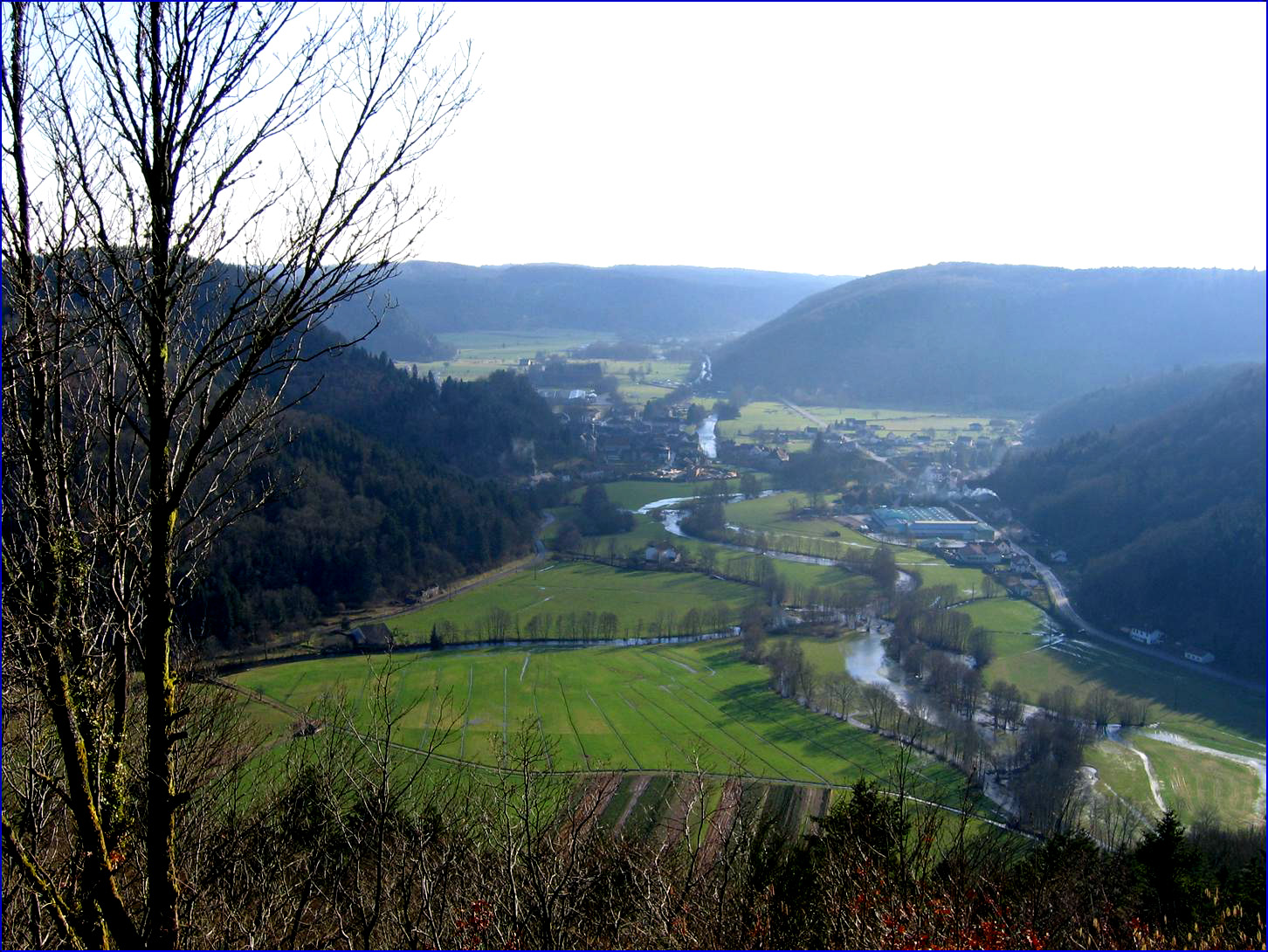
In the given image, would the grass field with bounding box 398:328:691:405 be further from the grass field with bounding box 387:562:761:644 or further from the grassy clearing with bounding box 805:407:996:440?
the grass field with bounding box 387:562:761:644

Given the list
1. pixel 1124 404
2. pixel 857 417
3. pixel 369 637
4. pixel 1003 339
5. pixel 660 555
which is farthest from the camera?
pixel 1003 339

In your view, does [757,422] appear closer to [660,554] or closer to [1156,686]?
[660,554]

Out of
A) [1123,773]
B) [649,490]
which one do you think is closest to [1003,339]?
[649,490]

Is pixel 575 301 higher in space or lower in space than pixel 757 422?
higher

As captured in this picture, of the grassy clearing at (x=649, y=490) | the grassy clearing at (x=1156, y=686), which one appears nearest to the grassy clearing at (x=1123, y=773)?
the grassy clearing at (x=1156, y=686)

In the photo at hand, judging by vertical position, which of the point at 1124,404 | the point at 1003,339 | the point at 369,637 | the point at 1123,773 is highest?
the point at 1003,339

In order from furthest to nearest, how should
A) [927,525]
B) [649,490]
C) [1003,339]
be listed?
1. [1003,339]
2. [649,490]
3. [927,525]

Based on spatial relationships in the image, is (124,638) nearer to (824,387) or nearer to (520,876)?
(520,876)

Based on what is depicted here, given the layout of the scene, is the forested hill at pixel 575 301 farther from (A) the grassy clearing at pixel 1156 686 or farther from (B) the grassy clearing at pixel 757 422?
(A) the grassy clearing at pixel 1156 686
